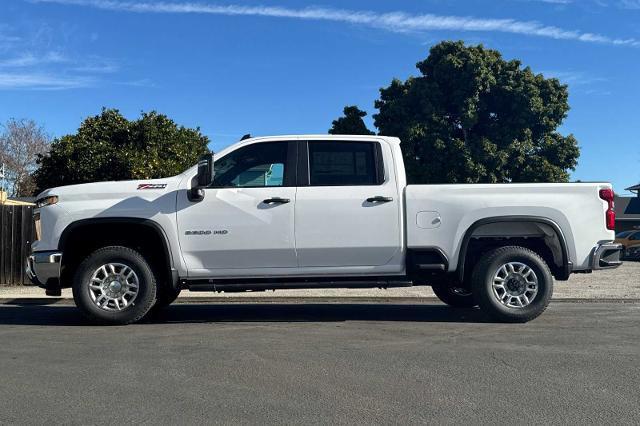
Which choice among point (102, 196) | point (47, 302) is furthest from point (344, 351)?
point (47, 302)

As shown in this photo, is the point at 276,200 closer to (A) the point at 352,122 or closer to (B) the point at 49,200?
(B) the point at 49,200

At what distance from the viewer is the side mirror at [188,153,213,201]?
6934 mm

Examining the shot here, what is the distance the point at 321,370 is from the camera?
513 cm

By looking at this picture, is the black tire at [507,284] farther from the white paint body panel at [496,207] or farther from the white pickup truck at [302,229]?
the white paint body panel at [496,207]

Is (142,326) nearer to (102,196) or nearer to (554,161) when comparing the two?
(102,196)

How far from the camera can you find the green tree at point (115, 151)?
24.3 metres

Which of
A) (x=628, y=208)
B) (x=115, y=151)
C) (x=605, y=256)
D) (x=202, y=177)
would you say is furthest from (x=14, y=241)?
(x=628, y=208)

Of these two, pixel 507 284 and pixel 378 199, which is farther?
pixel 507 284

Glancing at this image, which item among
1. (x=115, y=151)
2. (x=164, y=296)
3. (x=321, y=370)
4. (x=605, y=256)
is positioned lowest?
(x=321, y=370)

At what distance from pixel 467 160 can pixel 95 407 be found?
2346 centimetres

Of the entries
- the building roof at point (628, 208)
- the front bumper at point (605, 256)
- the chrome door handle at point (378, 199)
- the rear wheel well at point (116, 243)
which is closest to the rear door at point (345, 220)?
the chrome door handle at point (378, 199)

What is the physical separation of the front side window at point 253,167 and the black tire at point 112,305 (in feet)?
4.27

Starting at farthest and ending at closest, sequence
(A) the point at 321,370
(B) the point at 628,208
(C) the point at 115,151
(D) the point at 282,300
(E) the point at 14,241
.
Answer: (B) the point at 628,208 < (C) the point at 115,151 < (E) the point at 14,241 < (D) the point at 282,300 < (A) the point at 321,370

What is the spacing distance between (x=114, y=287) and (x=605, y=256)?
587 cm
